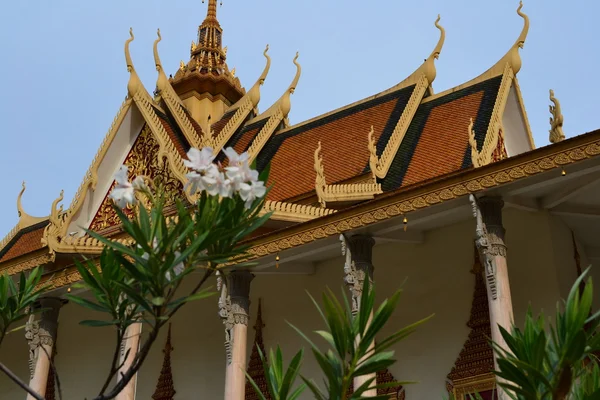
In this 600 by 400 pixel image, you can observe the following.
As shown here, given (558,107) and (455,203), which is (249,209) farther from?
(558,107)

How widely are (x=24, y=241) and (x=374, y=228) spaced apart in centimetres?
898

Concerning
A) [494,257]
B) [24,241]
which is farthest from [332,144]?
[24,241]

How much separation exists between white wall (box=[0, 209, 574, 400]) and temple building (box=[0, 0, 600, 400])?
2 cm

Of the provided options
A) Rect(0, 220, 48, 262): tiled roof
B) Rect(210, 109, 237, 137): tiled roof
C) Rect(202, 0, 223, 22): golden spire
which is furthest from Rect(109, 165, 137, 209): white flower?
Rect(202, 0, 223, 22): golden spire

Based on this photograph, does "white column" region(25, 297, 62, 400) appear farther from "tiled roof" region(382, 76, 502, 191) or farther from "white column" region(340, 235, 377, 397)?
"tiled roof" region(382, 76, 502, 191)

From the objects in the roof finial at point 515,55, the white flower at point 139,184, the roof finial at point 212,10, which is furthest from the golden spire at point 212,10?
the white flower at point 139,184

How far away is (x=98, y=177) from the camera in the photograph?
42.1ft

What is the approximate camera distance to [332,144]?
498 inches

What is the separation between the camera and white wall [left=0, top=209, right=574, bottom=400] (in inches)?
370

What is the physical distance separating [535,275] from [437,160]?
86.4 inches

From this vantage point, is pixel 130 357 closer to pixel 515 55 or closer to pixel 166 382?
pixel 166 382

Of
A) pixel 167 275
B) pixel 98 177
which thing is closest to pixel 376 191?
pixel 98 177

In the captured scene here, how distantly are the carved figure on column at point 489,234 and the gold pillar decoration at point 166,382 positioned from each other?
17.3 ft

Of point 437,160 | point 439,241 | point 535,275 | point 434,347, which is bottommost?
point 434,347
